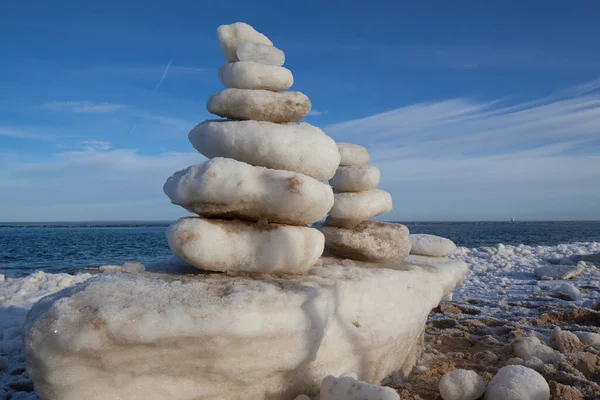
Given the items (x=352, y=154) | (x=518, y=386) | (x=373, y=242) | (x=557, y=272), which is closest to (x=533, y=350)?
(x=518, y=386)

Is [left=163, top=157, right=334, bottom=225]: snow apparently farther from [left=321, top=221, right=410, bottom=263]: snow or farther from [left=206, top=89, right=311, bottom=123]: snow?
[left=321, top=221, right=410, bottom=263]: snow

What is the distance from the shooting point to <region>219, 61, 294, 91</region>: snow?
5.83m

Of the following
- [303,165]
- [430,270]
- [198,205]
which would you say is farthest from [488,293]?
[198,205]

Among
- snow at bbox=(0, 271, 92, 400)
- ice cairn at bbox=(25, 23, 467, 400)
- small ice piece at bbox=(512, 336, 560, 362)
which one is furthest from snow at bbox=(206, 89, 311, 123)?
small ice piece at bbox=(512, 336, 560, 362)

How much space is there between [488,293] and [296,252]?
7.97 m

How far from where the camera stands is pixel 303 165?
Answer: 5383mm

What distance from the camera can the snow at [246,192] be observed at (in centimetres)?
486

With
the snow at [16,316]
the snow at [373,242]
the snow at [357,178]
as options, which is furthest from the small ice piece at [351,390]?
the snow at [357,178]

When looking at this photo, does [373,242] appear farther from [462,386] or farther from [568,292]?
[568,292]

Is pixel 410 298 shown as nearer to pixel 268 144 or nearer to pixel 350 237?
pixel 350 237

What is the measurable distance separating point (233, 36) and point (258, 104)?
113 centimetres

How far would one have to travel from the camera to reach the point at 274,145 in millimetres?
5254

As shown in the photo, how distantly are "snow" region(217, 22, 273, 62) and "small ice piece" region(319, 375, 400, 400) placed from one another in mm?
4120

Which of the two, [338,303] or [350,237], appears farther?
[350,237]
